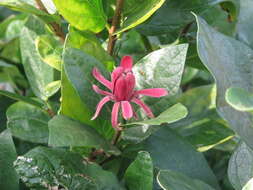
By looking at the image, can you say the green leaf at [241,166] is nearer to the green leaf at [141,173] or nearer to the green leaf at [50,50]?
the green leaf at [141,173]

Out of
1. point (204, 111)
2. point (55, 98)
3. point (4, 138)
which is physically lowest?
point (204, 111)

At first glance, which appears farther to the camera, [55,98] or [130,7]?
[55,98]

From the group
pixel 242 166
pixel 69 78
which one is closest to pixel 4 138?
pixel 69 78

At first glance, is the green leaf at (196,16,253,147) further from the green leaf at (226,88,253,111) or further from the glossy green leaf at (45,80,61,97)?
the glossy green leaf at (45,80,61,97)

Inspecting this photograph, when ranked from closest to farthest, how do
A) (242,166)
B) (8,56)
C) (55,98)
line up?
(242,166), (55,98), (8,56)

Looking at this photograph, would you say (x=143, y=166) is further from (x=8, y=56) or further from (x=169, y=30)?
(x=8, y=56)

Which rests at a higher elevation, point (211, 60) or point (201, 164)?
point (211, 60)

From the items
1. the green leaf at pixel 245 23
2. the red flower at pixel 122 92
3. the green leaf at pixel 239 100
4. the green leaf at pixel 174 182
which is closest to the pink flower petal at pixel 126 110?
the red flower at pixel 122 92

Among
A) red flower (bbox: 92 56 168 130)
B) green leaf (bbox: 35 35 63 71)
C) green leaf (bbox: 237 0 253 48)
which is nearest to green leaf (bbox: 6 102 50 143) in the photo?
green leaf (bbox: 35 35 63 71)
